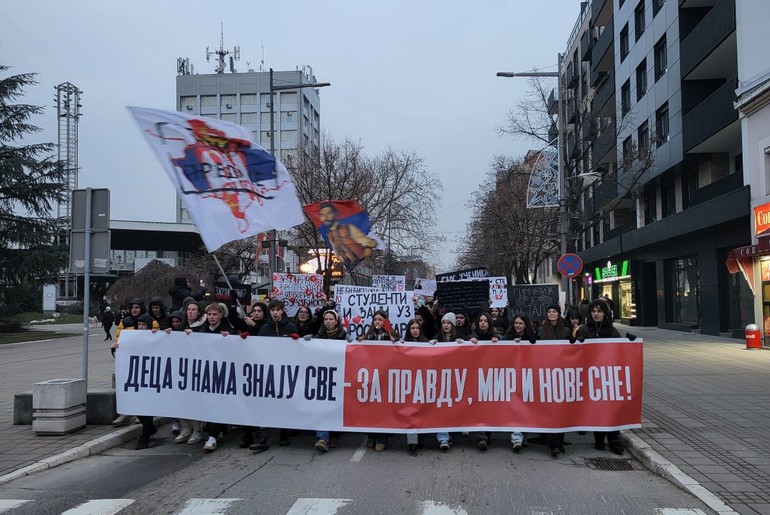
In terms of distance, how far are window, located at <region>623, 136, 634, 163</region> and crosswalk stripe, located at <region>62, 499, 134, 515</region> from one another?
84.4ft

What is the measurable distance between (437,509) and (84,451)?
4311 millimetres

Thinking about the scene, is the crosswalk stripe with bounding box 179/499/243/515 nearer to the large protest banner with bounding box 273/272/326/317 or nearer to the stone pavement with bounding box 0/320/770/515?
the stone pavement with bounding box 0/320/770/515

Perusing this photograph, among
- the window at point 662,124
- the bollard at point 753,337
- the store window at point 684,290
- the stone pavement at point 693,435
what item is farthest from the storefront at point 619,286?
the stone pavement at point 693,435

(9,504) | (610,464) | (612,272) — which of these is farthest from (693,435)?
(612,272)

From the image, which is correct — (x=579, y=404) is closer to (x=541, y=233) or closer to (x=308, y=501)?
(x=308, y=501)

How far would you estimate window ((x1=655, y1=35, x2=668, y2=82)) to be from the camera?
2723cm

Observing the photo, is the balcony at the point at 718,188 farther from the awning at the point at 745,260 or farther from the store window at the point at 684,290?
the awning at the point at 745,260

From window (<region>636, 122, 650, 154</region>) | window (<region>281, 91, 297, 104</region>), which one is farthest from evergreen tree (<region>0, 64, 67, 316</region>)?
window (<region>281, 91, 297, 104</region>)

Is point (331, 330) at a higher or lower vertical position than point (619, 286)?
lower

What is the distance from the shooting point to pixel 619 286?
3666 cm

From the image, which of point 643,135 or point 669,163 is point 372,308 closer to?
point 669,163

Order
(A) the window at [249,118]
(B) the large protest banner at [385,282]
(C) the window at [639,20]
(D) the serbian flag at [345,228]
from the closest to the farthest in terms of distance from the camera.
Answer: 1. (D) the serbian flag at [345,228]
2. (B) the large protest banner at [385,282]
3. (C) the window at [639,20]
4. (A) the window at [249,118]

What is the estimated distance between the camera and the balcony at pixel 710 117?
67.7 ft

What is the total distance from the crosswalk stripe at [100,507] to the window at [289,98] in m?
97.6
